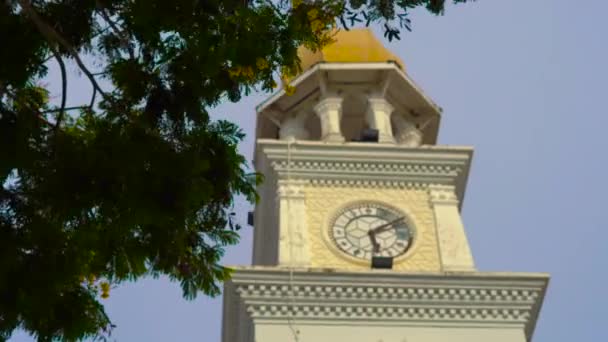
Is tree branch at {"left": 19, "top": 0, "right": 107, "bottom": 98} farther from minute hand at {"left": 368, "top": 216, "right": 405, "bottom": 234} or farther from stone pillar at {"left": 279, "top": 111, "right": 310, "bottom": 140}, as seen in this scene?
stone pillar at {"left": 279, "top": 111, "right": 310, "bottom": 140}

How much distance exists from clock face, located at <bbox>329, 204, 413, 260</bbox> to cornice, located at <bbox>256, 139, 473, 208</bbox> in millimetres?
808

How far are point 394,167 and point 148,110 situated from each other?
14550 mm

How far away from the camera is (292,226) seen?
20.9 meters

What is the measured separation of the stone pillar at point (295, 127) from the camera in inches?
995

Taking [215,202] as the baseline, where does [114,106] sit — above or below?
above

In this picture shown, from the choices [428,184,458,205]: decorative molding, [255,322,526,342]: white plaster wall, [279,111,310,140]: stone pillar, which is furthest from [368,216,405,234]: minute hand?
[279,111,310,140]: stone pillar

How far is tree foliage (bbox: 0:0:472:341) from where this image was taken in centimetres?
749

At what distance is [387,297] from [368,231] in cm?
241

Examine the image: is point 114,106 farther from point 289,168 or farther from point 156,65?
point 289,168

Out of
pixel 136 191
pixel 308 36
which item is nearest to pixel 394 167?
pixel 308 36

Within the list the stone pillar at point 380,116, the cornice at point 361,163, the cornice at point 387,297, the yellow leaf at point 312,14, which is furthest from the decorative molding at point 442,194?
the yellow leaf at point 312,14

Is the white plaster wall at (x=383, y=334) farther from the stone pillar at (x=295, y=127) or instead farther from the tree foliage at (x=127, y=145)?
the tree foliage at (x=127, y=145)

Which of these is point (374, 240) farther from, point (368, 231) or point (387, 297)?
point (387, 297)

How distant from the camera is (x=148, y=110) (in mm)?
8305
